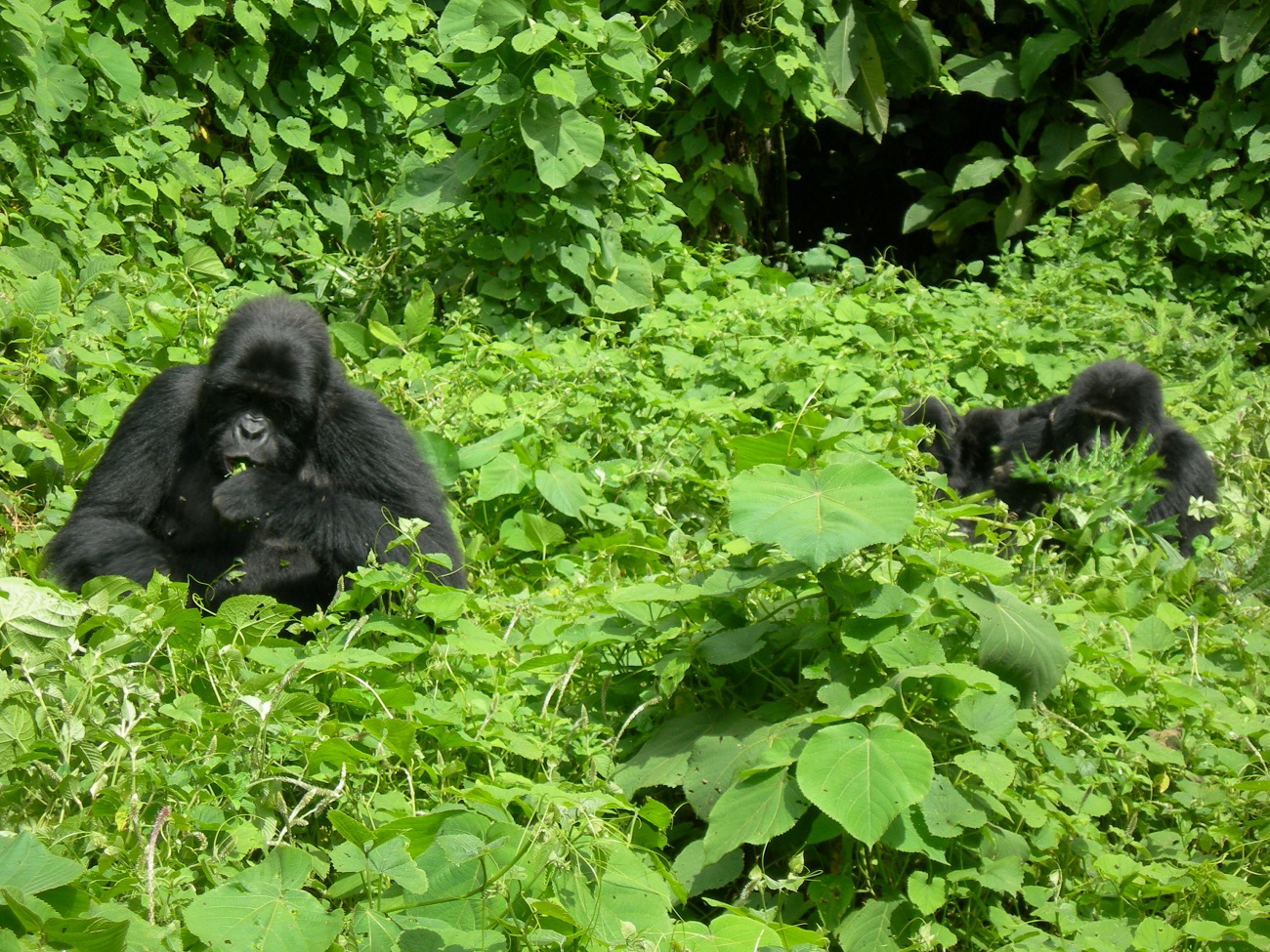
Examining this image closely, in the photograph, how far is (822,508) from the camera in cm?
279

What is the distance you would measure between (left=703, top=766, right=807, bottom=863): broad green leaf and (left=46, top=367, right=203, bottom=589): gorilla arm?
206 cm

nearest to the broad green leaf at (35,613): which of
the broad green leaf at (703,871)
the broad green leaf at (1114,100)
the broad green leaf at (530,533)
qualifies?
the broad green leaf at (703,871)

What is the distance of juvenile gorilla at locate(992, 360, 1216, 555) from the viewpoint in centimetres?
570

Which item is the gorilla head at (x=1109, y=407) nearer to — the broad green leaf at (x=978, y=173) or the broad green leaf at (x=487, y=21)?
the broad green leaf at (x=487, y=21)

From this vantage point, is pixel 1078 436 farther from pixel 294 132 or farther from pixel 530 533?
pixel 294 132

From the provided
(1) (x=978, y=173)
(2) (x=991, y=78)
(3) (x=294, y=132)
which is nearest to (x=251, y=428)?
(3) (x=294, y=132)

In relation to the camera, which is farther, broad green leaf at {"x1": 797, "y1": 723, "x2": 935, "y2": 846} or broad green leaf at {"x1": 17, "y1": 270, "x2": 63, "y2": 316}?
broad green leaf at {"x1": 17, "y1": 270, "x2": 63, "y2": 316}

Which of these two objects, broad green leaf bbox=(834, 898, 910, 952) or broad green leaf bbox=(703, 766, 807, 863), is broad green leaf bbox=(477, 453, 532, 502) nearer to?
broad green leaf bbox=(703, 766, 807, 863)

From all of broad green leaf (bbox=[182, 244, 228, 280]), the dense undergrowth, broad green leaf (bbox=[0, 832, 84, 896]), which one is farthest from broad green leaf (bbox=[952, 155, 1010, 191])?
broad green leaf (bbox=[0, 832, 84, 896])

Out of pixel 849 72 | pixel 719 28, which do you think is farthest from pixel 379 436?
pixel 849 72

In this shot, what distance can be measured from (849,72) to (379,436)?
5429mm

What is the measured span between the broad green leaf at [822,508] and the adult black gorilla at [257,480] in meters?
1.30

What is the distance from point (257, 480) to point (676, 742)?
63.9 inches

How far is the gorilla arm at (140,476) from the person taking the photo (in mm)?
3946
